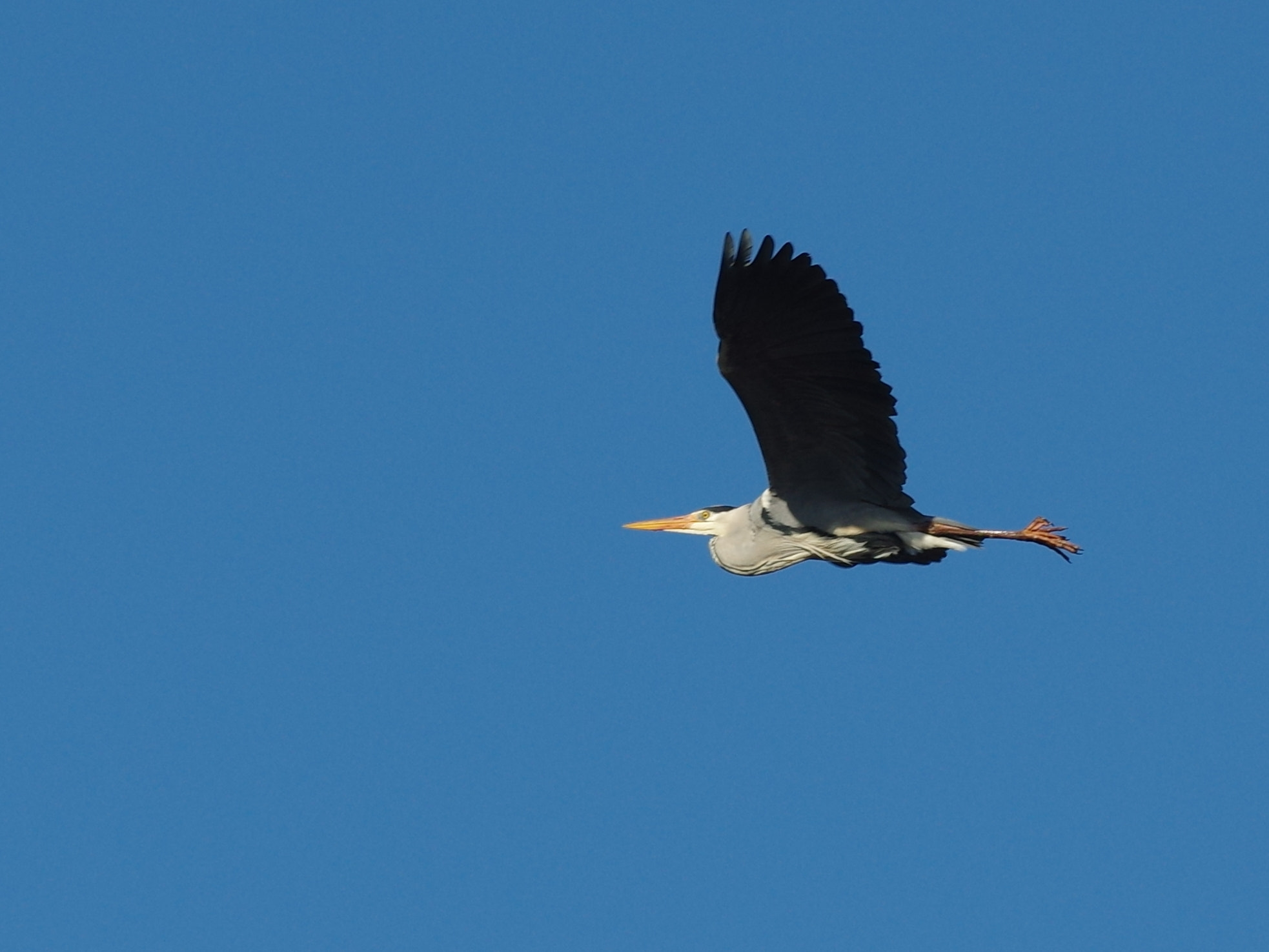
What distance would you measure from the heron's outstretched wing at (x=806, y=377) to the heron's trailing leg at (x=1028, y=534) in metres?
0.27

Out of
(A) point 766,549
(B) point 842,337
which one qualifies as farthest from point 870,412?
(A) point 766,549

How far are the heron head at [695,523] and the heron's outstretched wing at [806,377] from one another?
4.25ft

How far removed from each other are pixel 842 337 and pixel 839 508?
1373mm

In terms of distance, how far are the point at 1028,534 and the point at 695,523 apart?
8.40 feet

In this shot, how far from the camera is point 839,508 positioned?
10.9 m

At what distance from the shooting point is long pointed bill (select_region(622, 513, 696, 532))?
12.4 metres

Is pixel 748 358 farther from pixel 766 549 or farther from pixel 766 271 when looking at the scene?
pixel 766 549

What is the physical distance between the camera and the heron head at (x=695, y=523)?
39.6ft

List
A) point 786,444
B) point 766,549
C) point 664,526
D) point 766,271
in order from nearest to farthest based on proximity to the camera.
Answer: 1. point 766,271
2. point 786,444
3. point 766,549
4. point 664,526

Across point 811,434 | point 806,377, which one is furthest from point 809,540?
point 806,377

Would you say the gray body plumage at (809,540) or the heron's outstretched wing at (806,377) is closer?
the heron's outstretched wing at (806,377)

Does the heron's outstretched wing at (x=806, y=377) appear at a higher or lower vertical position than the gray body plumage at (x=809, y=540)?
higher

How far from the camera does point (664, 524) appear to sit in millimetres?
12570

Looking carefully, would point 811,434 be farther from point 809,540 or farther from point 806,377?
point 809,540
